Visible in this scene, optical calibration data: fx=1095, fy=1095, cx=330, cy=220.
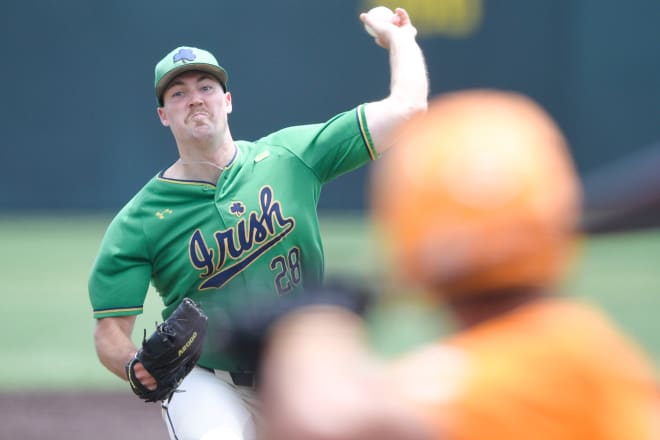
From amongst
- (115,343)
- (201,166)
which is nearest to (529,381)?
(115,343)

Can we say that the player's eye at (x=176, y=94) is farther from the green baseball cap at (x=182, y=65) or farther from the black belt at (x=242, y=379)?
the black belt at (x=242, y=379)

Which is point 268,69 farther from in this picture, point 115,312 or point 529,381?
point 529,381

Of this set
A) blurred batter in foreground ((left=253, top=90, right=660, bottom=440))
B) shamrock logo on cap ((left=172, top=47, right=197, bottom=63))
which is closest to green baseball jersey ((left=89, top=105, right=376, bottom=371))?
shamrock logo on cap ((left=172, top=47, right=197, bottom=63))

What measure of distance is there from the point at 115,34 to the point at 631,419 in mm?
11726

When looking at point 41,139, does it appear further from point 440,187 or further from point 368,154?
point 440,187

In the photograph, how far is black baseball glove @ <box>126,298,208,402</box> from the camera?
420 cm

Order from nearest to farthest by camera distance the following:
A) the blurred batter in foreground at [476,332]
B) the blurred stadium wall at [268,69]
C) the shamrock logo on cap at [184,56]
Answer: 1. the blurred batter in foreground at [476,332]
2. the shamrock logo on cap at [184,56]
3. the blurred stadium wall at [268,69]

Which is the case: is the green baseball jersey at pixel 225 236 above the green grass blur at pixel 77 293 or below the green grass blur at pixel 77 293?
above

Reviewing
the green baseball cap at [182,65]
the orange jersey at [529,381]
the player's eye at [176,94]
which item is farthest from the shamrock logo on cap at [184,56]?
the orange jersey at [529,381]

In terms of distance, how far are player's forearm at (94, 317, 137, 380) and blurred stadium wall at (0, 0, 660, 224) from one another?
8524mm

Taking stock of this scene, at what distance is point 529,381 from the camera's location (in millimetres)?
1774

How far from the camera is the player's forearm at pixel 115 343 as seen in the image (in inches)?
176

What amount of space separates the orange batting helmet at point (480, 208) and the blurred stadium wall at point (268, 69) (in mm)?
11182

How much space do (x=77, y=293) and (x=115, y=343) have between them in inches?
255
